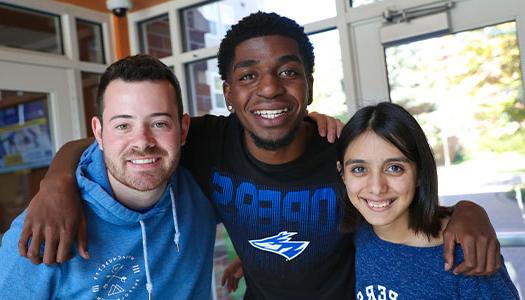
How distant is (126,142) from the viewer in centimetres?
118

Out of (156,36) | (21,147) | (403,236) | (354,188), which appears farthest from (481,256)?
(156,36)

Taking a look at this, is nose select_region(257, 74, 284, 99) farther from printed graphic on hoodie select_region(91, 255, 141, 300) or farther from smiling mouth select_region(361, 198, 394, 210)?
printed graphic on hoodie select_region(91, 255, 141, 300)

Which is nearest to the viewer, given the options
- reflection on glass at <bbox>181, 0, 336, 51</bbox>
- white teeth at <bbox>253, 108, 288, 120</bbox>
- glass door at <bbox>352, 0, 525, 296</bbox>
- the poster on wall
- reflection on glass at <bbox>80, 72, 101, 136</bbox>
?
white teeth at <bbox>253, 108, 288, 120</bbox>

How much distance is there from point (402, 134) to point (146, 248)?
743 mm

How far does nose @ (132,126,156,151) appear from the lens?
116cm

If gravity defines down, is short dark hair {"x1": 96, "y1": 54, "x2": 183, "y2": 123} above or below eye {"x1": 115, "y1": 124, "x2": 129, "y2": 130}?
above

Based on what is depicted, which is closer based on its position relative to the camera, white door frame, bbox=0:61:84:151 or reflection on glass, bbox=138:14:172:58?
white door frame, bbox=0:61:84:151

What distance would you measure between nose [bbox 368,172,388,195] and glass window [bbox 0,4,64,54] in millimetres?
2325

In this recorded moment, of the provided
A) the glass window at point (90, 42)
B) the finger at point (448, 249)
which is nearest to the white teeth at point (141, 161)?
the finger at point (448, 249)

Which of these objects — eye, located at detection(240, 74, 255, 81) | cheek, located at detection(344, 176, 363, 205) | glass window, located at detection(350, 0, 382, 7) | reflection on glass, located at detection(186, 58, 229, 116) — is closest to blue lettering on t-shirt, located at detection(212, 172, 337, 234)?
cheek, located at detection(344, 176, 363, 205)

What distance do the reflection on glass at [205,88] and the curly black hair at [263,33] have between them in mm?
1603

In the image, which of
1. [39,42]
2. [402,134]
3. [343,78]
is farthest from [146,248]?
[39,42]

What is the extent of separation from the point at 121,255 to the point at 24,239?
0.78 feet

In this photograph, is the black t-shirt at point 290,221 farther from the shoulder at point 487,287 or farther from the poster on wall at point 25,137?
the poster on wall at point 25,137
